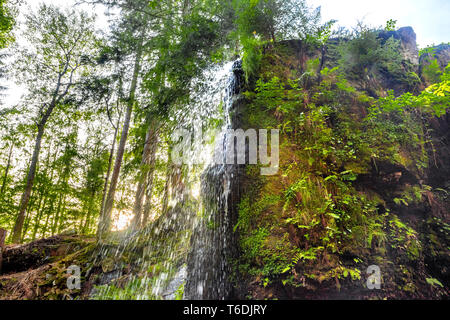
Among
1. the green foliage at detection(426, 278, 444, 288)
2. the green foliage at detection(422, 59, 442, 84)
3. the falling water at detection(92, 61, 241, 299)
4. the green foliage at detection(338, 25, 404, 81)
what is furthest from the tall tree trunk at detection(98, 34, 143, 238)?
the green foliage at detection(422, 59, 442, 84)

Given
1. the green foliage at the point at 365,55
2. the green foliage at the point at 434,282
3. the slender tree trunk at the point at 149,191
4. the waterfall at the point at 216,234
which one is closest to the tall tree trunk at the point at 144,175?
the slender tree trunk at the point at 149,191

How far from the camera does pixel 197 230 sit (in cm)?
395

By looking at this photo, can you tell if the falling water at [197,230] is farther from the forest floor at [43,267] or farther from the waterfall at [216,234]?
the forest floor at [43,267]

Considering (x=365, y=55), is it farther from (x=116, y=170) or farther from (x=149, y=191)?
(x=116, y=170)

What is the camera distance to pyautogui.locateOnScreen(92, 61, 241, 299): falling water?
3502 millimetres

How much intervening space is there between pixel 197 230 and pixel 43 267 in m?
4.29

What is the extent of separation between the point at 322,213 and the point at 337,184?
632 mm

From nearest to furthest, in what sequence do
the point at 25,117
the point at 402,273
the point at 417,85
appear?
the point at 402,273
the point at 417,85
the point at 25,117

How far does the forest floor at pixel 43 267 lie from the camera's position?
4.39 m

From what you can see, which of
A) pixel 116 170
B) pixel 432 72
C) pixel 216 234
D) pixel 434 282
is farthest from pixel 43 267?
pixel 432 72

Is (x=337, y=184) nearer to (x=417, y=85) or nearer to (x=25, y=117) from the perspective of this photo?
(x=417, y=85)

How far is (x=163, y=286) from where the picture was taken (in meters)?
4.51

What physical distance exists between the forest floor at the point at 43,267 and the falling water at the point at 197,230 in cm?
68
